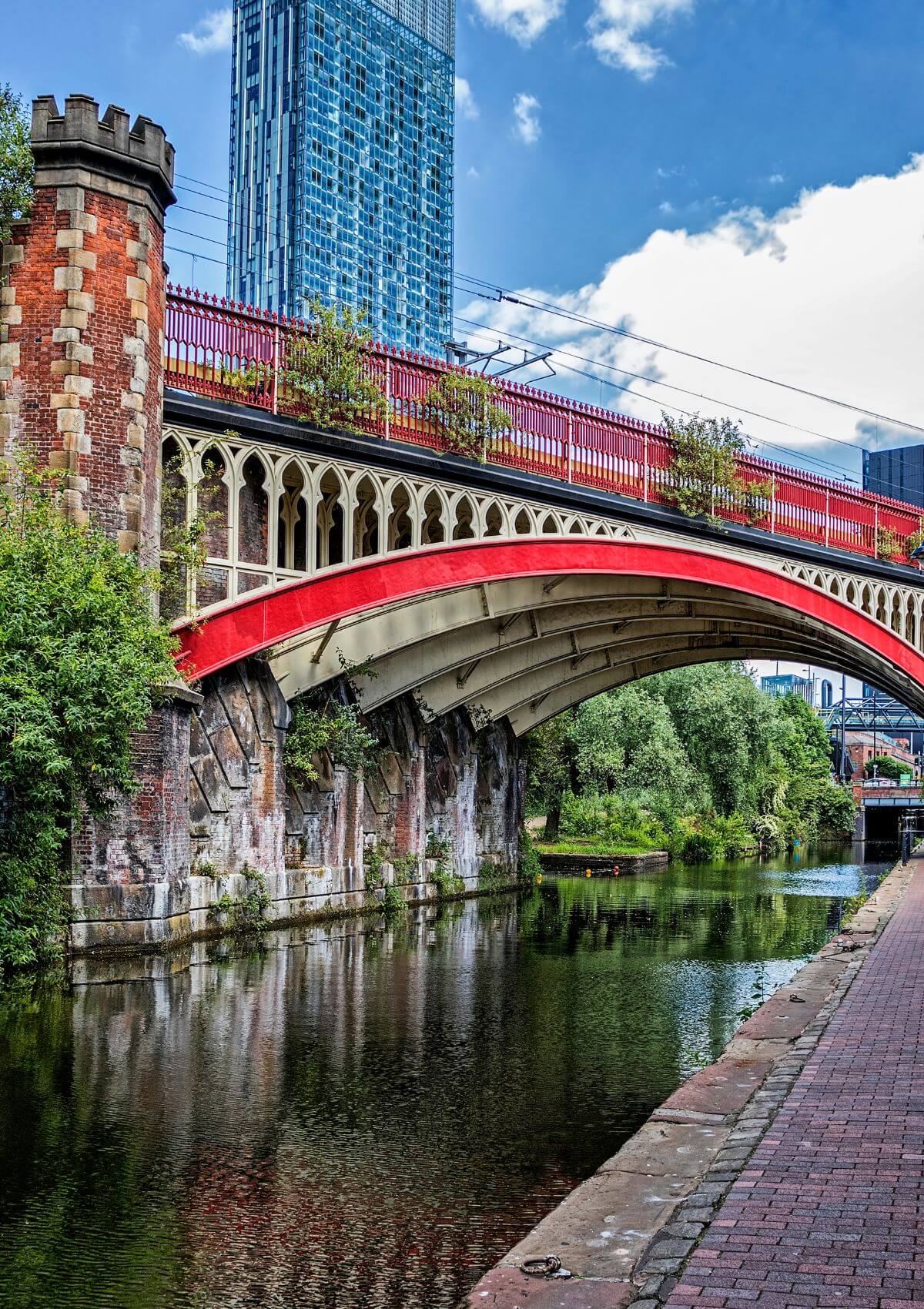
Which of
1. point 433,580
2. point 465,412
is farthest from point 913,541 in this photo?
point 433,580

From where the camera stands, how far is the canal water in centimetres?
591

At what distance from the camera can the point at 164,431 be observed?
16812 mm

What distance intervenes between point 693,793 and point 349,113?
10998 centimetres

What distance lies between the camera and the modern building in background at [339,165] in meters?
129

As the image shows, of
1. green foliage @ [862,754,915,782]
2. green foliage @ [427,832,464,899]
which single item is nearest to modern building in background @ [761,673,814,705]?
green foliage @ [862,754,915,782]

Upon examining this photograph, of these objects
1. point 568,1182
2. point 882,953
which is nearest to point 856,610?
point 882,953

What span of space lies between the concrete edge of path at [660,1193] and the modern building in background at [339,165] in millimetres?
118723

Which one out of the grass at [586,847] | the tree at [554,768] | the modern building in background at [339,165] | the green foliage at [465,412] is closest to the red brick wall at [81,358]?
the green foliage at [465,412]

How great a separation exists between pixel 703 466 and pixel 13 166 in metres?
14.0

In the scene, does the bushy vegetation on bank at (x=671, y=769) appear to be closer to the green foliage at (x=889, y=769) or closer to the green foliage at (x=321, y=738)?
the green foliage at (x=321, y=738)

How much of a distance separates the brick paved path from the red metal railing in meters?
12.7

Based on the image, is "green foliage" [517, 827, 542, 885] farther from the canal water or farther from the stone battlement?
the stone battlement

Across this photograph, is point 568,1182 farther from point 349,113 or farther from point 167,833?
point 349,113

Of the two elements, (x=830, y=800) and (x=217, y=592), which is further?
(x=830, y=800)
